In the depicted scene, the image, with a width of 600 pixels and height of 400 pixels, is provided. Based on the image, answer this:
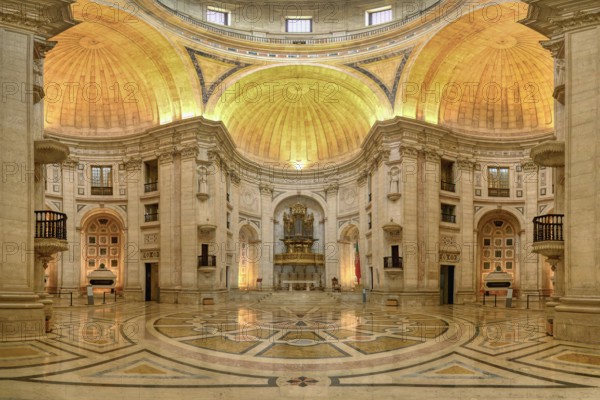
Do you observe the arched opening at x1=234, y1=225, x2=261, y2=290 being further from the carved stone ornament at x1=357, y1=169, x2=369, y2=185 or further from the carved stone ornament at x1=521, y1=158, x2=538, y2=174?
the carved stone ornament at x1=521, y1=158, x2=538, y2=174

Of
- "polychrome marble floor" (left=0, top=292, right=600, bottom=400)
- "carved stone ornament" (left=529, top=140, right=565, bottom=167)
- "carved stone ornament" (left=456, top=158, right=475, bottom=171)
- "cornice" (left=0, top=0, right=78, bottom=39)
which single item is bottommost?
"polychrome marble floor" (left=0, top=292, right=600, bottom=400)

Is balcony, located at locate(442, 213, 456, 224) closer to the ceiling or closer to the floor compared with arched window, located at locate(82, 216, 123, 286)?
closer to the ceiling

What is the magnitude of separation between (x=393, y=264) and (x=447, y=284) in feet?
13.5

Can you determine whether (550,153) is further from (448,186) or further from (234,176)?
(234,176)

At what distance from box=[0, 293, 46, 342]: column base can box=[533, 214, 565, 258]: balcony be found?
1315 cm

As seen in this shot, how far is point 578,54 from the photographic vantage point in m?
12.4

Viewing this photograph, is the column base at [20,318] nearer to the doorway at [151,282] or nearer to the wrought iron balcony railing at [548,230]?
the wrought iron balcony railing at [548,230]

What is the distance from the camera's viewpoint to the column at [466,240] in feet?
91.6

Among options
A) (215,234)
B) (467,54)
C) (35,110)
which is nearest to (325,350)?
(35,110)

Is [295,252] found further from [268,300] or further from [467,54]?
[467,54]

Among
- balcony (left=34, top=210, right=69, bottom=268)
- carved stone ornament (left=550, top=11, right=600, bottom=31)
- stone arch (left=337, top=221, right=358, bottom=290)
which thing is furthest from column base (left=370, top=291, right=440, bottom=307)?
balcony (left=34, top=210, right=69, bottom=268)

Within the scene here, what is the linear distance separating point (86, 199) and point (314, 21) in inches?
719

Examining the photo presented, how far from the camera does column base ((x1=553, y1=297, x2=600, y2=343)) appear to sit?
11.3m

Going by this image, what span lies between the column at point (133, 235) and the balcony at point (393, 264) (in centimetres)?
1405
